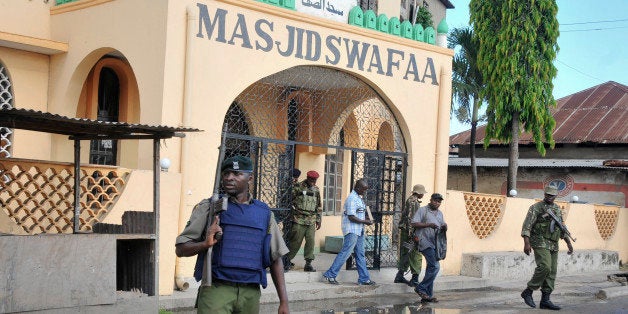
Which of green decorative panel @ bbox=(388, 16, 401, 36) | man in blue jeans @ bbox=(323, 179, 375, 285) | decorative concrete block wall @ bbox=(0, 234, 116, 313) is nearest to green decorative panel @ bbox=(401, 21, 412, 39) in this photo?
green decorative panel @ bbox=(388, 16, 401, 36)

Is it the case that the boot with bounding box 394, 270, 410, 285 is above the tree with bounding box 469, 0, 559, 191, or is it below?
below

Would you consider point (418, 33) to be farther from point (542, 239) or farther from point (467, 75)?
point (467, 75)

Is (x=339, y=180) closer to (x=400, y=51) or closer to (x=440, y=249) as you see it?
(x=400, y=51)

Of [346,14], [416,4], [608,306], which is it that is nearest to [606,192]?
[416,4]

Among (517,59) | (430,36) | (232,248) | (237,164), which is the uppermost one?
(517,59)

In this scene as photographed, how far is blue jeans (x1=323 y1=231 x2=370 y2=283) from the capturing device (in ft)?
38.8

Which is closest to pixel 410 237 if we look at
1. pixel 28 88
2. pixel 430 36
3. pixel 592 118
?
pixel 430 36

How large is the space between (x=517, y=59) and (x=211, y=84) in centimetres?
1091

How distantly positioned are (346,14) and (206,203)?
26.3 feet

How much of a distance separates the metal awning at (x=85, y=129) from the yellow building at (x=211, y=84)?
58 cm

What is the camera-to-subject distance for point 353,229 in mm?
11852

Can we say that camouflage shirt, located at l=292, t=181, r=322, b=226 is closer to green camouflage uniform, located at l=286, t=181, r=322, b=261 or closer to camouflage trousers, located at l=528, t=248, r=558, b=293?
green camouflage uniform, located at l=286, t=181, r=322, b=261

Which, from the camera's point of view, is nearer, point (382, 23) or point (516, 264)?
point (382, 23)

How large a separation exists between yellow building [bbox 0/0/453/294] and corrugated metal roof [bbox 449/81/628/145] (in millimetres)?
12474
